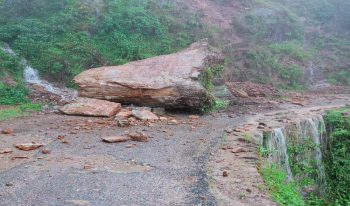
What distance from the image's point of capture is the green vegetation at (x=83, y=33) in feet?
35.6

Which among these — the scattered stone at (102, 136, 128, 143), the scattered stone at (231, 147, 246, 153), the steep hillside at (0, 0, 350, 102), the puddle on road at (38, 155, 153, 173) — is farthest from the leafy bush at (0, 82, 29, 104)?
the scattered stone at (231, 147, 246, 153)

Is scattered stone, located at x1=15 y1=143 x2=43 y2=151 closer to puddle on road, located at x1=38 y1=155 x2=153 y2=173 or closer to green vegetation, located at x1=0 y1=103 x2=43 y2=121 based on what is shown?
puddle on road, located at x1=38 y1=155 x2=153 y2=173

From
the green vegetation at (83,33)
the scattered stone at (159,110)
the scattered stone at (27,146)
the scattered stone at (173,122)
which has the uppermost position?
the green vegetation at (83,33)

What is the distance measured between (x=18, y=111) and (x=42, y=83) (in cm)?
306

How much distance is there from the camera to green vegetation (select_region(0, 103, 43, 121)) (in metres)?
6.47

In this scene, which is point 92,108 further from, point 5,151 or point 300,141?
point 300,141

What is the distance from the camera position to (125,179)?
3188mm

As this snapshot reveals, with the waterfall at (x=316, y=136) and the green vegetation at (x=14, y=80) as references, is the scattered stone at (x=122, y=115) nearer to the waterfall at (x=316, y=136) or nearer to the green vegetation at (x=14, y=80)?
the green vegetation at (x=14, y=80)

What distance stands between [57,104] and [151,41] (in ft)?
21.6

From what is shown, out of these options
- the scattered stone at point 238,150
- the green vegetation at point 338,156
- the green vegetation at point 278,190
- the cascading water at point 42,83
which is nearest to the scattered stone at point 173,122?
the scattered stone at point 238,150

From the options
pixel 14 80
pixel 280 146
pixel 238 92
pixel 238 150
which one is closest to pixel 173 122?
pixel 238 150

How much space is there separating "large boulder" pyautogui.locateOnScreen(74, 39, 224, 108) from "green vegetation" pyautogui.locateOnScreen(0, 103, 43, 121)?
54.7 inches

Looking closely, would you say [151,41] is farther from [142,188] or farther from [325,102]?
[142,188]

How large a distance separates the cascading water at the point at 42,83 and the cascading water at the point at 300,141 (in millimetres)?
6823
